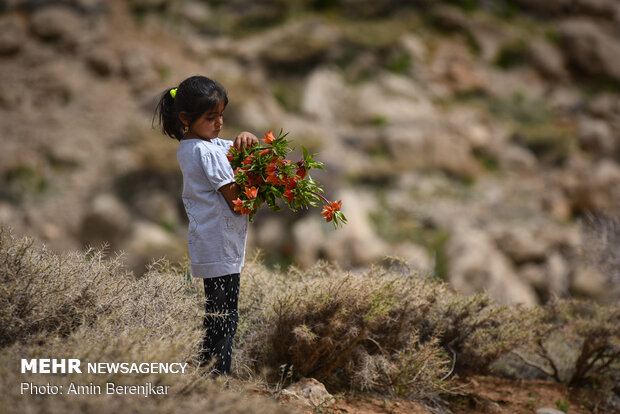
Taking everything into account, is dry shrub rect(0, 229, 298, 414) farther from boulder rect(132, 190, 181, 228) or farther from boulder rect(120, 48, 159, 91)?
boulder rect(120, 48, 159, 91)

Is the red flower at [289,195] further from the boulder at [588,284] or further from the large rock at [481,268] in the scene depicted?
the boulder at [588,284]

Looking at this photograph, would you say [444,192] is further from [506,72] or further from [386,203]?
[506,72]

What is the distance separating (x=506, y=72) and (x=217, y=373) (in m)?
16.1

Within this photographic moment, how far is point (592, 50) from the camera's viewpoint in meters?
16.4

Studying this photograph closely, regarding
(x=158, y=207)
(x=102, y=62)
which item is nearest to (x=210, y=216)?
(x=158, y=207)

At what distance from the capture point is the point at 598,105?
14.9 meters

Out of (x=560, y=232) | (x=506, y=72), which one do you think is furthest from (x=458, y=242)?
(x=506, y=72)

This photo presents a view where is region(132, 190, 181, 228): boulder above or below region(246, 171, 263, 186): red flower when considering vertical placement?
below

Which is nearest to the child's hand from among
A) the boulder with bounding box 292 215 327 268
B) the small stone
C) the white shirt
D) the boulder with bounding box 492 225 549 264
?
the white shirt

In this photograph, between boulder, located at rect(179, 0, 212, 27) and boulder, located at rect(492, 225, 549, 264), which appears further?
boulder, located at rect(179, 0, 212, 27)

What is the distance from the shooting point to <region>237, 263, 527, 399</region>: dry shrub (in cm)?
285

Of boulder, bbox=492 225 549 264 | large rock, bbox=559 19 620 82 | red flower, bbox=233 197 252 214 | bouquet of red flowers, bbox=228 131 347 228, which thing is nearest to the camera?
red flower, bbox=233 197 252 214

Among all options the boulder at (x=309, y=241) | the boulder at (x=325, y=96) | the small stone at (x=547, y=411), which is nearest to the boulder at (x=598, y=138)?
the boulder at (x=325, y=96)

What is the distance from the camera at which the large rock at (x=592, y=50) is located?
16.3 m
